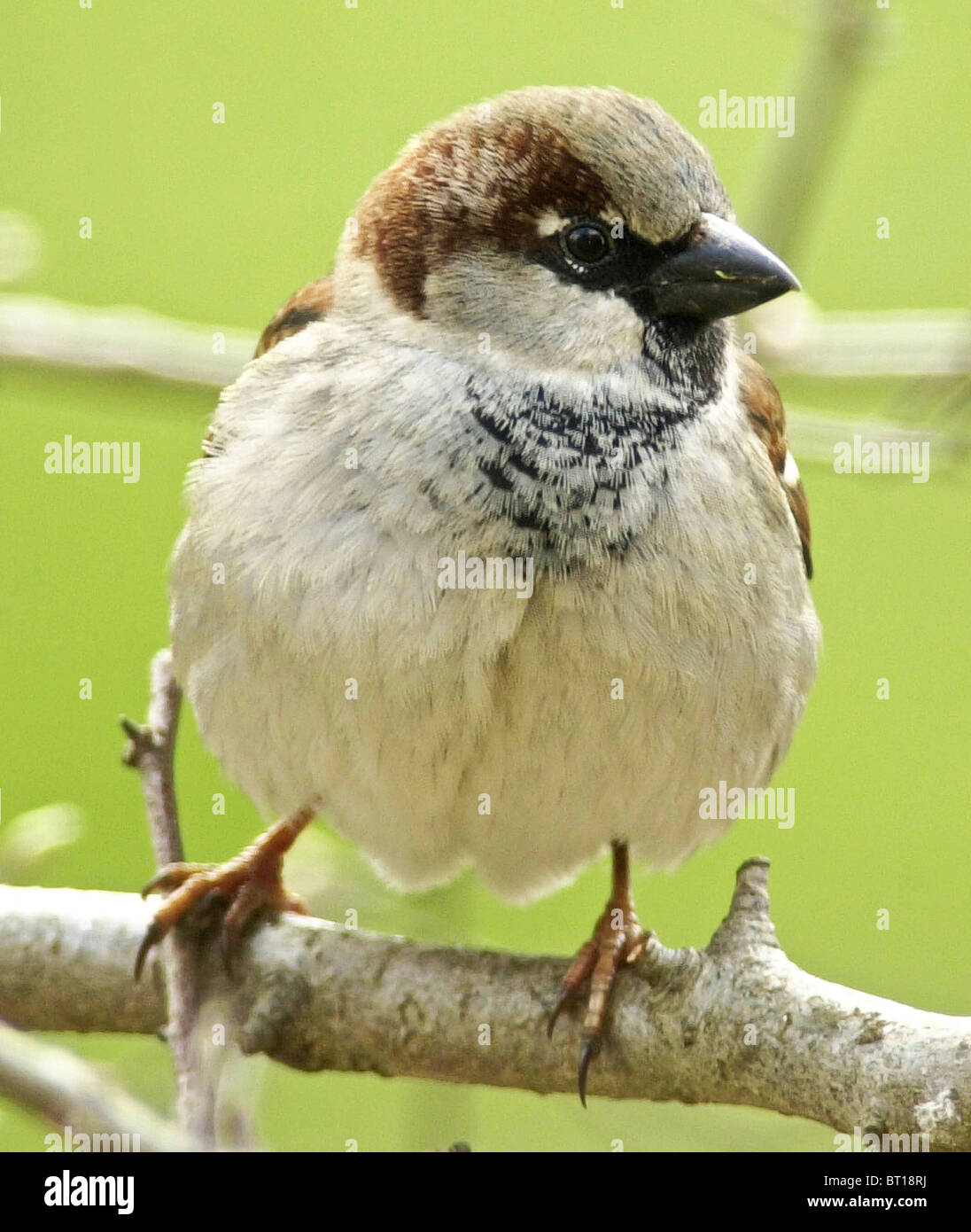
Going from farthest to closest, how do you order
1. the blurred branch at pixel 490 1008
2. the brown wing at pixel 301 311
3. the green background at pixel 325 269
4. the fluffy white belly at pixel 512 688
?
the green background at pixel 325 269 → the brown wing at pixel 301 311 → the fluffy white belly at pixel 512 688 → the blurred branch at pixel 490 1008

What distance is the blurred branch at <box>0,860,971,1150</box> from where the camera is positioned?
2.14 meters

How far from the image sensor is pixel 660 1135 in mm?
3082

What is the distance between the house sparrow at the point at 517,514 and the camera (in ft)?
7.97

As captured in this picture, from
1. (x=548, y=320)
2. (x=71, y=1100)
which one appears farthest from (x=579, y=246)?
(x=71, y=1100)

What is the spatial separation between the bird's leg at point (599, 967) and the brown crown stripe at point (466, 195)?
0.99 m

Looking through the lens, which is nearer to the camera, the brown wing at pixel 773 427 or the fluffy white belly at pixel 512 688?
the fluffy white belly at pixel 512 688

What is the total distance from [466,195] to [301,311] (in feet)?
1.22

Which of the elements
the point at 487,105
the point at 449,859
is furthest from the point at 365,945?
the point at 487,105

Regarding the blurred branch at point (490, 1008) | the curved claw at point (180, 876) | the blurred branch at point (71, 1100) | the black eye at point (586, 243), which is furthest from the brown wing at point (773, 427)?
the blurred branch at point (71, 1100)

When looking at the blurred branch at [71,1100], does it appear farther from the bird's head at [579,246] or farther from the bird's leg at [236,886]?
the bird's head at [579,246]

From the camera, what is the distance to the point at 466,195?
8.43 ft

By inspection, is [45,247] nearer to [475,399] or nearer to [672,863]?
[475,399]

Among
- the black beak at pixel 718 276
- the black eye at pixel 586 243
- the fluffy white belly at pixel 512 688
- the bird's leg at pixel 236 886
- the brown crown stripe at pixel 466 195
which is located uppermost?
the brown crown stripe at pixel 466 195

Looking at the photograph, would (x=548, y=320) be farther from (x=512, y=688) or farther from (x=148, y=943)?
(x=148, y=943)
